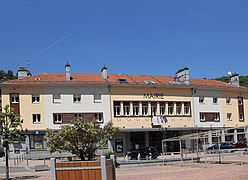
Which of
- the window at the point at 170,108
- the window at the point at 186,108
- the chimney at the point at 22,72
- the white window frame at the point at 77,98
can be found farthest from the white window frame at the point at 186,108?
the chimney at the point at 22,72

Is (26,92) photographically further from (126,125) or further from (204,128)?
(204,128)

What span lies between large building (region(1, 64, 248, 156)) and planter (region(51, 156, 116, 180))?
1329 inches

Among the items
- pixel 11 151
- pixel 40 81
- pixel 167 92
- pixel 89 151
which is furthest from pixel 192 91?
pixel 89 151

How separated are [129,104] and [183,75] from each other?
9869 millimetres

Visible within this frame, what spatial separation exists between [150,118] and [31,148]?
14664 mm

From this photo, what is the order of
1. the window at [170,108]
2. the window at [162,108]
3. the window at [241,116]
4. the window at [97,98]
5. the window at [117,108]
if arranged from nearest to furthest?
the window at [97,98], the window at [117,108], the window at [162,108], the window at [170,108], the window at [241,116]

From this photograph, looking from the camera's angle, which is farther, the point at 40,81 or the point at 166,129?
the point at 166,129

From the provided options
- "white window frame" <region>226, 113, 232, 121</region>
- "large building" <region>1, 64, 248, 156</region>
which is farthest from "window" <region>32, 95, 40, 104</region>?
"white window frame" <region>226, 113, 232, 121</region>

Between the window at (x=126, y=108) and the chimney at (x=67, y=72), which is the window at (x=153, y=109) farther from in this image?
the chimney at (x=67, y=72)

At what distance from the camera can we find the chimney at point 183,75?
5578 cm

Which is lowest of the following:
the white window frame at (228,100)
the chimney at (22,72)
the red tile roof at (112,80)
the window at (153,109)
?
the window at (153,109)

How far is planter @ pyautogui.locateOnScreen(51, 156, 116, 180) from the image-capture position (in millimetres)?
13398

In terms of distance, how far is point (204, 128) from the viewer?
2142 inches

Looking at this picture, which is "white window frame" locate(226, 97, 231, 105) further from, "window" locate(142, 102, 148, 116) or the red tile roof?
"window" locate(142, 102, 148, 116)
